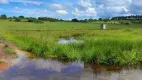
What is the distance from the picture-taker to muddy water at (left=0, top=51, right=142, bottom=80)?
16781 mm

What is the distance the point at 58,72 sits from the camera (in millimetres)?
18250

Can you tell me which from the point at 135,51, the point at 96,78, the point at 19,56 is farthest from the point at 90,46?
the point at 96,78

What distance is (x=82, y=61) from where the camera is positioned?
848 inches

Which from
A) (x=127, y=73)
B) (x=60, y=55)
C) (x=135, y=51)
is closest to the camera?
(x=127, y=73)

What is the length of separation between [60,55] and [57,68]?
11.6ft

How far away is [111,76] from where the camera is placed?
17469 mm

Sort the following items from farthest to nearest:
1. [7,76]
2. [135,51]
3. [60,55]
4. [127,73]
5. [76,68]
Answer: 1. [60,55]
2. [135,51]
3. [76,68]
4. [127,73]
5. [7,76]

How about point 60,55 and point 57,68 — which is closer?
point 57,68

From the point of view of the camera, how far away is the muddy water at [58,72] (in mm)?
16781

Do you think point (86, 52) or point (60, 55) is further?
point (60, 55)

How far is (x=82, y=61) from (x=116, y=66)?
2633 mm

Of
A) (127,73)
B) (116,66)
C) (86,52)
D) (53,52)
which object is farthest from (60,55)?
(127,73)

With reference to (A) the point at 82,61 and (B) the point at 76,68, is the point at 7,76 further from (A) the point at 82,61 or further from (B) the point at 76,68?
(A) the point at 82,61

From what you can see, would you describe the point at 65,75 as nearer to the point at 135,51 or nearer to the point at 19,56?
the point at 135,51
